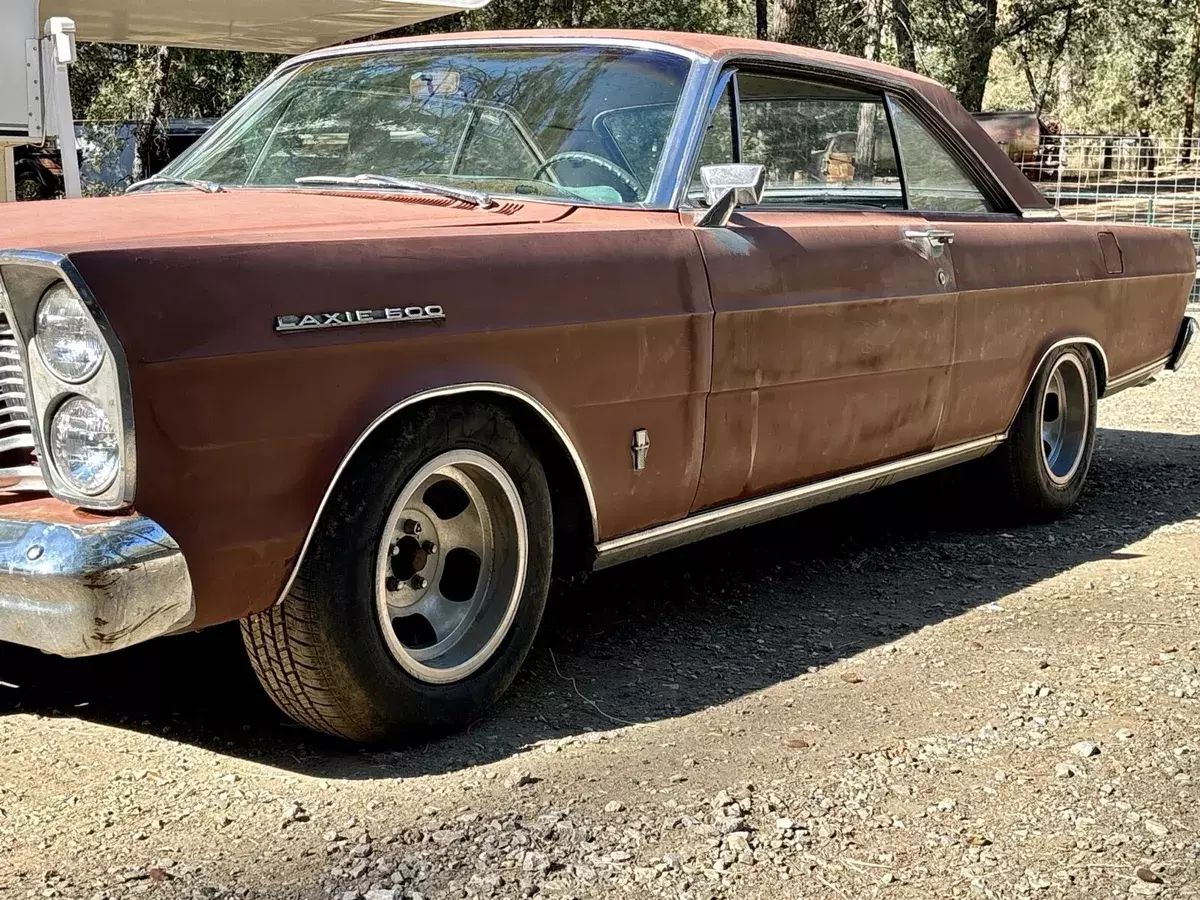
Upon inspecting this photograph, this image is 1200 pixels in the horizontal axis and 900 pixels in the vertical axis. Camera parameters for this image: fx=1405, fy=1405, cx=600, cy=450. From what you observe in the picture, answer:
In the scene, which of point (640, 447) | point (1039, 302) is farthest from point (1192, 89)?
point (640, 447)

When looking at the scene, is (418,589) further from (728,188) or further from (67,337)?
(728,188)

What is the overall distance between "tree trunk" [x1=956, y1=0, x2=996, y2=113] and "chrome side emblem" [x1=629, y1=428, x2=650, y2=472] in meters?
19.2

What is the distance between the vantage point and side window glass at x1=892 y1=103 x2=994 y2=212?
4738 mm

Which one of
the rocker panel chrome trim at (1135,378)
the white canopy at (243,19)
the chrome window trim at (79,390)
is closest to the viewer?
the chrome window trim at (79,390)

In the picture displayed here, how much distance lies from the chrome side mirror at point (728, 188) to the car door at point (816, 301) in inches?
2.1

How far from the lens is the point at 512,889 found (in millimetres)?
2490

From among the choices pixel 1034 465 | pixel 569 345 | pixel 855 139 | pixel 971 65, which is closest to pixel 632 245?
pixel 569 345

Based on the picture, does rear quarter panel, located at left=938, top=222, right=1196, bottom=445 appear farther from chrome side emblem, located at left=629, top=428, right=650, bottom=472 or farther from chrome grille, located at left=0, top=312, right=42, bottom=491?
chrome grille, located at left=0, top=312, right=42, bottom=491

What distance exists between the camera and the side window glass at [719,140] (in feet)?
12.7

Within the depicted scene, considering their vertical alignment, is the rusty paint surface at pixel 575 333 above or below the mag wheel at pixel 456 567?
above

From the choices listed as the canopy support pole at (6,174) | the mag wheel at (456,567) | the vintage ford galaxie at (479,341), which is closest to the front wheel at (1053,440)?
the vintage ford galaxie at (479,341)

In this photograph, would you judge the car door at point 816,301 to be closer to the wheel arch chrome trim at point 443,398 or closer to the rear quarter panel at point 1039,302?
the rear quarter panel at point 1039,302

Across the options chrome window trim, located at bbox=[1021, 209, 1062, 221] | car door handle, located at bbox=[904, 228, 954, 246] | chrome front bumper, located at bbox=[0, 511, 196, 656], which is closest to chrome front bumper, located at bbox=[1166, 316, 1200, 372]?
chrome window trim, located at bbox=[1021, 209, 1062, 221]

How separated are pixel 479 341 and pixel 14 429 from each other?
37.7 inches
